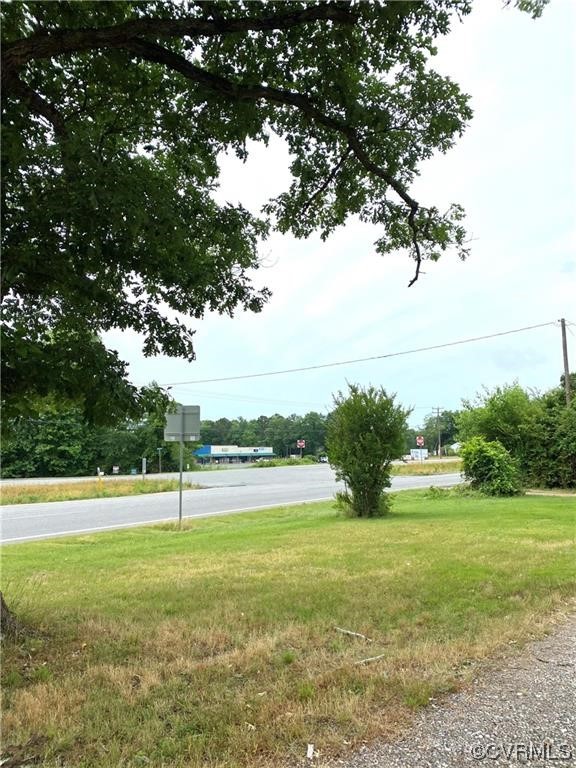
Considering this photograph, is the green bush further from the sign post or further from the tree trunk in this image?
the tree trunk

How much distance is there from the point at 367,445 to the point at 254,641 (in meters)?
10.3

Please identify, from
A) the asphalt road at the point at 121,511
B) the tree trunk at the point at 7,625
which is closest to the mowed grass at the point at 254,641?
the tree trunk at the point at 7,625

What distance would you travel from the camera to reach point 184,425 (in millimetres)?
14539

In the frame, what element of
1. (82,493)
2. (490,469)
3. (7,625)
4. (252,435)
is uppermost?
(252,435)

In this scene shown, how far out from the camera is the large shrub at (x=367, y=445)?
567 inches

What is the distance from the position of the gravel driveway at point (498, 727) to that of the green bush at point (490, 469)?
17486 millimetres

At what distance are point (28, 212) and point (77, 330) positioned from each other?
115 cm

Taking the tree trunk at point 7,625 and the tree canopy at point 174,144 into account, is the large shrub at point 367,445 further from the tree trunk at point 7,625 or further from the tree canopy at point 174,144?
the tree trunk at point 7,625

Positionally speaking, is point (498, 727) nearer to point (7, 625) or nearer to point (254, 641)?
point (254, 641)

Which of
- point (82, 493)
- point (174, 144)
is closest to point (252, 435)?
point (82, 493)

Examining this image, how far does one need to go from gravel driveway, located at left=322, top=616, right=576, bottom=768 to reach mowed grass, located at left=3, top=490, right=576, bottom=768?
141 millimetres

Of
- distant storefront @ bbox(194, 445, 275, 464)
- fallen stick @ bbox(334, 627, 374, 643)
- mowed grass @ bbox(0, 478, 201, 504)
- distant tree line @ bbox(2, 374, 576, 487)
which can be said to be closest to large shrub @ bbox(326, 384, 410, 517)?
distant tree line @ bbox(2, 374, 576, 487)

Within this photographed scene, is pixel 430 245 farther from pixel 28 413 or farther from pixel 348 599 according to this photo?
pixel 28 413

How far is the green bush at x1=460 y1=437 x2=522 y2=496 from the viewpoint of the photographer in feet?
66.6
